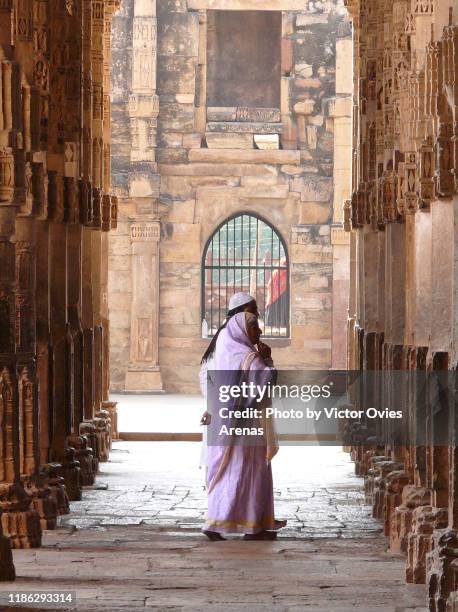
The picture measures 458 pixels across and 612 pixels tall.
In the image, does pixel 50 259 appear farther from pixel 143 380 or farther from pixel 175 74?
pixel 175 74

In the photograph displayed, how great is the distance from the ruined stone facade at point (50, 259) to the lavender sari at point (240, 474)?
4.26 ft

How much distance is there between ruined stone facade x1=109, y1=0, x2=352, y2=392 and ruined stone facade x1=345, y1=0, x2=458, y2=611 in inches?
339

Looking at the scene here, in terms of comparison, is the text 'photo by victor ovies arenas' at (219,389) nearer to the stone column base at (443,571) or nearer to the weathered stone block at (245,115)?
the stone column base at (443,571)

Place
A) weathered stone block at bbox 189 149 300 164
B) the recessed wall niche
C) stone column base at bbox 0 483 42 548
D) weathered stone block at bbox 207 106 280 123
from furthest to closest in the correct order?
the recessed wall niche → weathered stone block at bbox 207 106 280 123 → weathered stone block at bbox 189 149 300 164 → stone column base at bbox 0 483 42 548

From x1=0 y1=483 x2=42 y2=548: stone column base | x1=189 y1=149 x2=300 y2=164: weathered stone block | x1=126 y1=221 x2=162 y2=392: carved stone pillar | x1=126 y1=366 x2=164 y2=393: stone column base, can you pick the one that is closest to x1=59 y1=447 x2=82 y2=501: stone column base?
x1=0 y1=483 x2=42 y2=548: stone column base

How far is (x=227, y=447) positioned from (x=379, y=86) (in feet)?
17.2

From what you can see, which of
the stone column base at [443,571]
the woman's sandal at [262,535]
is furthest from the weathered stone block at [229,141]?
the stone column base at [443,571]

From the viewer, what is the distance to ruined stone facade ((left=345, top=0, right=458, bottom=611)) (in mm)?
8531

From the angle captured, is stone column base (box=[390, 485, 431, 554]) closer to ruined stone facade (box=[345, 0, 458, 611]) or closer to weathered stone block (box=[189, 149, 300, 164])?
ruined stone facade (box=[345, 0, 458, 611])

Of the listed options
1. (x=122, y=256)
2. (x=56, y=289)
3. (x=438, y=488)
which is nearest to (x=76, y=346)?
(x=56, y=289)

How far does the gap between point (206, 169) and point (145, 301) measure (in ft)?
8.75

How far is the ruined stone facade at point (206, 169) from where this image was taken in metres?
28.1

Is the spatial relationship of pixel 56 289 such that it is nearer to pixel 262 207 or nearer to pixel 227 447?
pixel 227 447

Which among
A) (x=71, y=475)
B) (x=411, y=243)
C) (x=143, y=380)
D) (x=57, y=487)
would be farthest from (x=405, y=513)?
(x=143, y=380)
